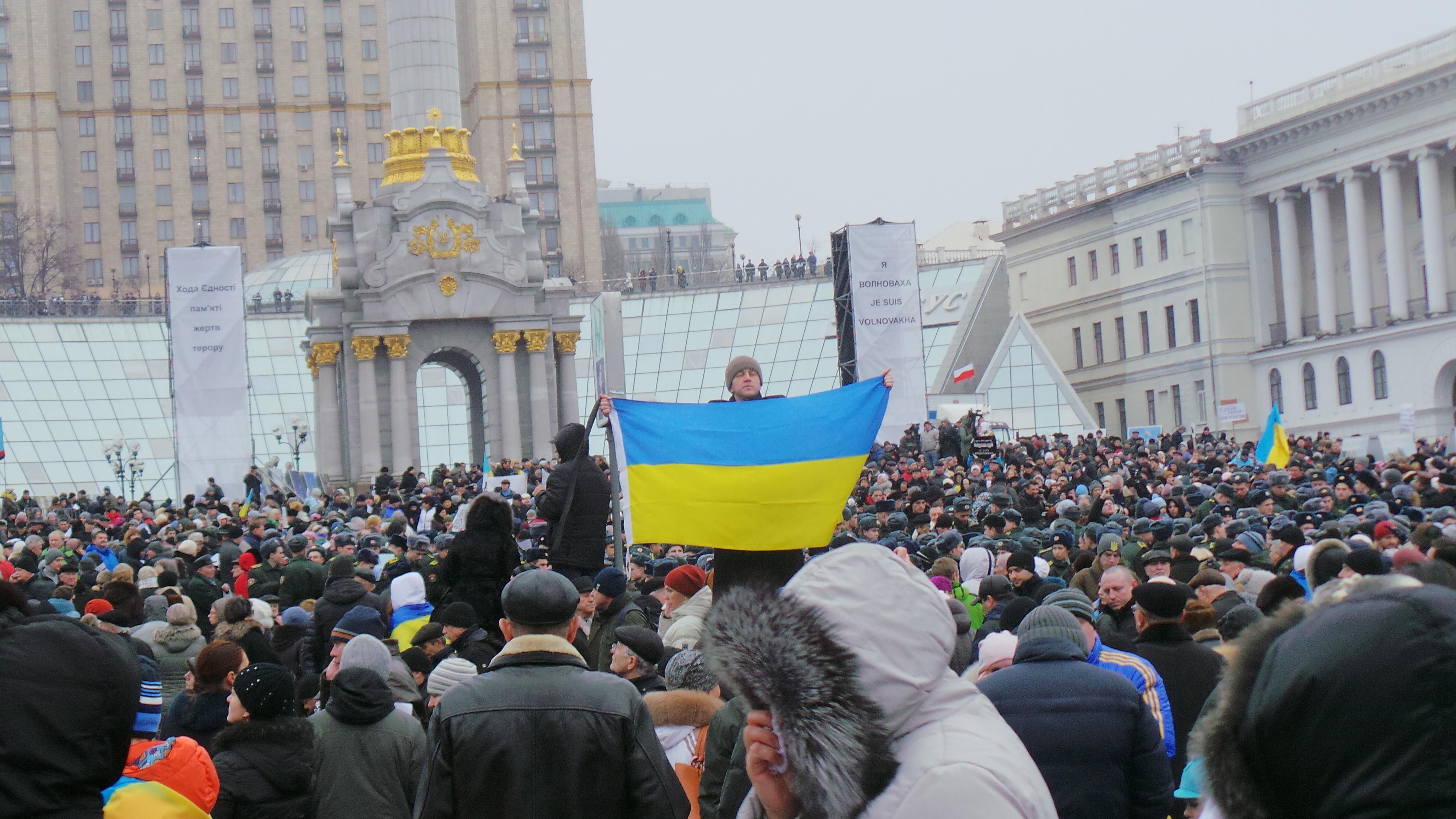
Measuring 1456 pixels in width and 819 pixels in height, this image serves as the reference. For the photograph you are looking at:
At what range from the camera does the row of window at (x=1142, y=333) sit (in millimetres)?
73625

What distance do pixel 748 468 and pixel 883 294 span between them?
30.9m

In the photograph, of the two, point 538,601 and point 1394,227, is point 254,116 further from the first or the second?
point 538,601

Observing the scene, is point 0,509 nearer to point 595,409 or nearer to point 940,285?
point 595,409

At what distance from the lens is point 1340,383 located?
67312 millimetres

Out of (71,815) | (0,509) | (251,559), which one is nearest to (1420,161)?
(0,509)

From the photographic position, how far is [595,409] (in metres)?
11.3

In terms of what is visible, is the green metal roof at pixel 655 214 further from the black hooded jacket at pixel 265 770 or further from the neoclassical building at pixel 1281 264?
the black hooded jacket at pixel 265 770

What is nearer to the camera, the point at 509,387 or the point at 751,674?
the point at 751,674

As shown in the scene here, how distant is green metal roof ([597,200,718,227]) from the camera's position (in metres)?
174

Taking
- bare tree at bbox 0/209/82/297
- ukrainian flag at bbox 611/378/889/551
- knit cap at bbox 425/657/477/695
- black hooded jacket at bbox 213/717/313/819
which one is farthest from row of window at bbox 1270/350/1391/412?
bare tree at bbox 0/209/82/297

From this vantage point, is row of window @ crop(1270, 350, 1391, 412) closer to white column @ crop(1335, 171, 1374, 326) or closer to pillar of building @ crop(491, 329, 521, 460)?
white column @ crop(1335, 171, 1374, 326)

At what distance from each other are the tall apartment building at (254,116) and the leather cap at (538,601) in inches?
4163

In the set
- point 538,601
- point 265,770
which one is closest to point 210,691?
point 265,770

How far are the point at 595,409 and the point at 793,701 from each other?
326 inches
